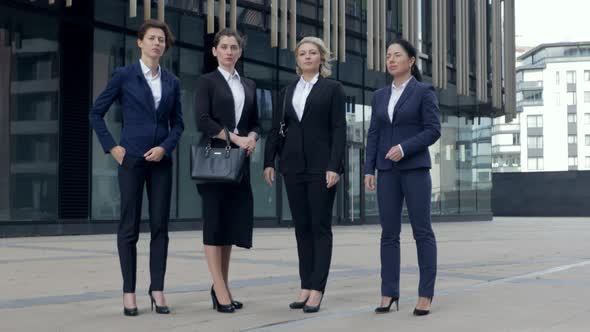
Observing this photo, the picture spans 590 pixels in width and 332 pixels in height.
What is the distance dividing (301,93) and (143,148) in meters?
1.16

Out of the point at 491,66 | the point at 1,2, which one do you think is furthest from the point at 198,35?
the point at 491,66

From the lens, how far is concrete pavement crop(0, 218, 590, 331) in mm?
4512

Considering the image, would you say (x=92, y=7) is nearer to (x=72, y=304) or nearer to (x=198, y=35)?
(x=198, y=35)

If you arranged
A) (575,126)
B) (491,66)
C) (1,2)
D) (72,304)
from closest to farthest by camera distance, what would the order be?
(72,304), (1,2), (491,66), (575,126)

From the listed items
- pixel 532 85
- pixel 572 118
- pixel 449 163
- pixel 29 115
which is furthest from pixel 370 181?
pixel 532 85

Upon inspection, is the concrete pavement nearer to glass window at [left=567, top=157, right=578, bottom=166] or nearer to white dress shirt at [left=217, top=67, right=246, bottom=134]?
white dress shirt at [left=217, top=67, right=246, bottom=134]

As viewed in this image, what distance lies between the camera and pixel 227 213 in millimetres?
5234

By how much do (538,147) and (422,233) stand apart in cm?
11383

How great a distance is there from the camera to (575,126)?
11062cm

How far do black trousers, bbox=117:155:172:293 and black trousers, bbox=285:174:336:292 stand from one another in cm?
87

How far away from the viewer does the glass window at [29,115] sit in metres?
15.2

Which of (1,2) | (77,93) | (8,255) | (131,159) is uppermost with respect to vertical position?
(1,2)

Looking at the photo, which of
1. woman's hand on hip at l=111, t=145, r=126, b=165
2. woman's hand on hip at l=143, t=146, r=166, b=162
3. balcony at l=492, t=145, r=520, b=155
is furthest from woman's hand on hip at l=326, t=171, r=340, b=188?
balcony at l=492, t=145, r=520, b=155

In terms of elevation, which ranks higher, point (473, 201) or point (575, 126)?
point (575, 126)
